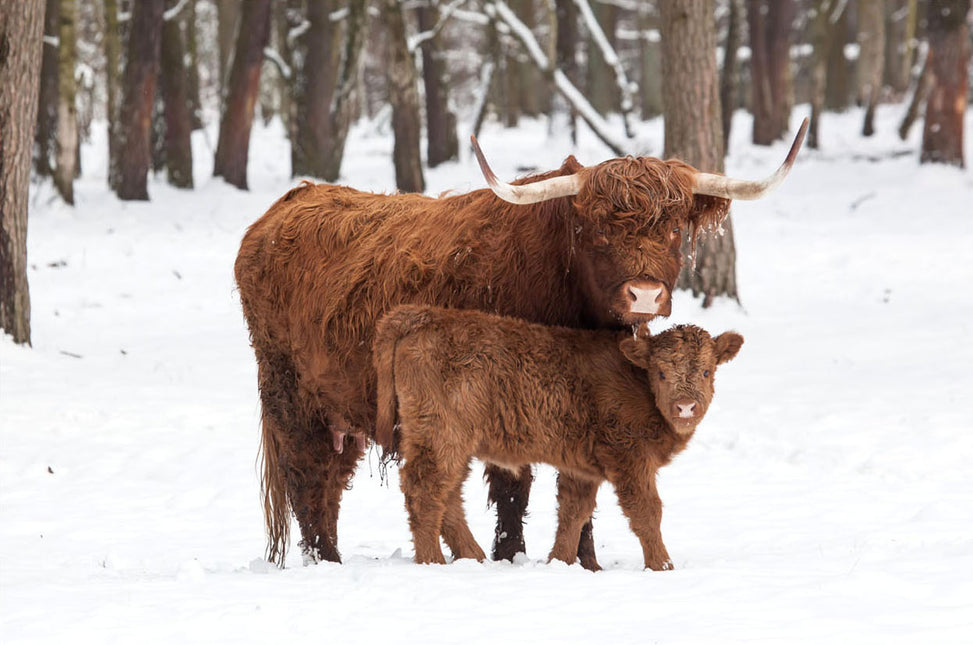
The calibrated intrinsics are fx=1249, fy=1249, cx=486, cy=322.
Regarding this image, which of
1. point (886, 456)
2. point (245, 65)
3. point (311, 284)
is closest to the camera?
point (311, 284)

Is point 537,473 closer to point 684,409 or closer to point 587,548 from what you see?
point 587,548

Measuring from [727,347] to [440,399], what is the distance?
1294 mm

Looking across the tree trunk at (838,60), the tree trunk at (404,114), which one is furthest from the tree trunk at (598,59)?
the tree trunk at (404,114)

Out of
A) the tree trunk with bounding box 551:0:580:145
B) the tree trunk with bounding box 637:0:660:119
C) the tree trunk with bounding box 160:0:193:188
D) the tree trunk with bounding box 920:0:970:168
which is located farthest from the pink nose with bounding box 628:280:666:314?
the tree trunk with bounding box 637:0:660:119

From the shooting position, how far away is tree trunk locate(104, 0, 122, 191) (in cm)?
1816

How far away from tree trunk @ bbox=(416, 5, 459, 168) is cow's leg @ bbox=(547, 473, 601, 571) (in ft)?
57.9

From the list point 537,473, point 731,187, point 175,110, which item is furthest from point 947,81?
point 731,187

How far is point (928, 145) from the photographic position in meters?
19.5

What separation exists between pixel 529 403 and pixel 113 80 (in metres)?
15.7

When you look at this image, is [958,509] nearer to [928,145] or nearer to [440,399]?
[440,399]

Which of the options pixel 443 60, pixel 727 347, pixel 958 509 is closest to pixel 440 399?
pixel 727 347

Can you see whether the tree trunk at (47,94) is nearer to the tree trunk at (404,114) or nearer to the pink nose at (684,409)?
the tree trunk at (404,114)

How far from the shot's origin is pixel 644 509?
203 inches

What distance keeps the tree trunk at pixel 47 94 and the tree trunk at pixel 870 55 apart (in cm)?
1535
